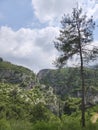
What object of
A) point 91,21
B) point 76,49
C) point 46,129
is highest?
point 91,21

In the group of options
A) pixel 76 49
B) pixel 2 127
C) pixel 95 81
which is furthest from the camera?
pixel 76 49

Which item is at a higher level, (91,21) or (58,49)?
(91,21)

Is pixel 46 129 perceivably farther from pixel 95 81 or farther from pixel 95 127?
pixel 95 81

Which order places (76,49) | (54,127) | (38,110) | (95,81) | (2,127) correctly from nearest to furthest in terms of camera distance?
(2,127), (54,127), (95,81), (76,49), (38,110)

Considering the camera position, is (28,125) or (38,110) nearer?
(28,125)

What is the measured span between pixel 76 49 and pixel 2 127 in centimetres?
1311

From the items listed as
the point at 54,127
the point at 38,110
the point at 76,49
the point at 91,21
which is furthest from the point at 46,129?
the point at 38,110

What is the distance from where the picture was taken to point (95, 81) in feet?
108

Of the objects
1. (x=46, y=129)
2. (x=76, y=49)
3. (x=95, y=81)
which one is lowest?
(x=46, y=129)

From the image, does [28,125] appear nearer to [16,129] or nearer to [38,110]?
[16,129]

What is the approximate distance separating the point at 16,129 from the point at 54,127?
9.63 feet

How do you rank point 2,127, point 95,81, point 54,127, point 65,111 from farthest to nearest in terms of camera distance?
point 65,111 → point 95,81 → point 54,127 → point 2,127

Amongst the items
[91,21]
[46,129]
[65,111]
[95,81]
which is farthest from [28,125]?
[65,111]

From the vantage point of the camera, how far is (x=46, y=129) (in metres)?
25.8
